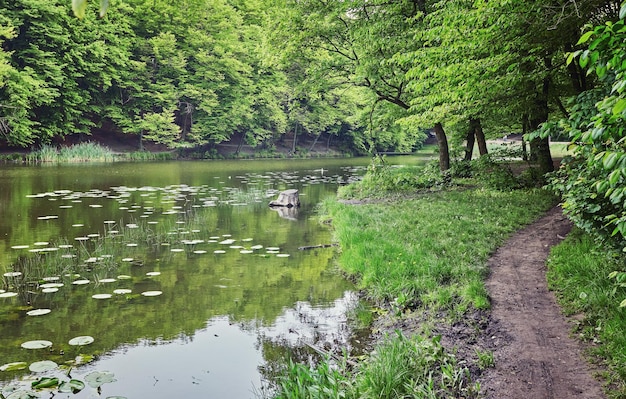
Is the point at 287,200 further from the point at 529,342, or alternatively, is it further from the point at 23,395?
the point at 23,395

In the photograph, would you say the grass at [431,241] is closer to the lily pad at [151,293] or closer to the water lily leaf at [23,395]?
the lily pad at [151,293]

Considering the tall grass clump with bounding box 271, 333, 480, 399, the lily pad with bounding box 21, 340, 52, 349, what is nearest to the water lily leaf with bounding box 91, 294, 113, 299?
the lily pad with bounding box 21, 340, 52, 349

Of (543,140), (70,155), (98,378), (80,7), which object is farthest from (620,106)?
(70,155)

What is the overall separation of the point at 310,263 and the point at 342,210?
14.0 feet

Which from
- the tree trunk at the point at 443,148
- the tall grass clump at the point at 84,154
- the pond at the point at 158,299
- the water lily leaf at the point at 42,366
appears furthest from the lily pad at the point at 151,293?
the tall grass clump at the point at 84,154

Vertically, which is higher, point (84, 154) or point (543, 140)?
point (543, 140)

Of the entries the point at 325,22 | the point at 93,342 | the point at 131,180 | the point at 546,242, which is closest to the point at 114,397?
the point at 93,342

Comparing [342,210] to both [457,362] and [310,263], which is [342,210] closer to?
[310,263]

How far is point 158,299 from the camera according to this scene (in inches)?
270

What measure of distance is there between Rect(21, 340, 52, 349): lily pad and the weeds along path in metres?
4.34

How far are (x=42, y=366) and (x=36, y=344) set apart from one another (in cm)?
59

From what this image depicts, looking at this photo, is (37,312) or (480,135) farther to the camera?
(480,135)

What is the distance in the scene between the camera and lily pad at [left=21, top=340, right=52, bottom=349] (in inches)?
203

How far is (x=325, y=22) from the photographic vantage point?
17.0m
